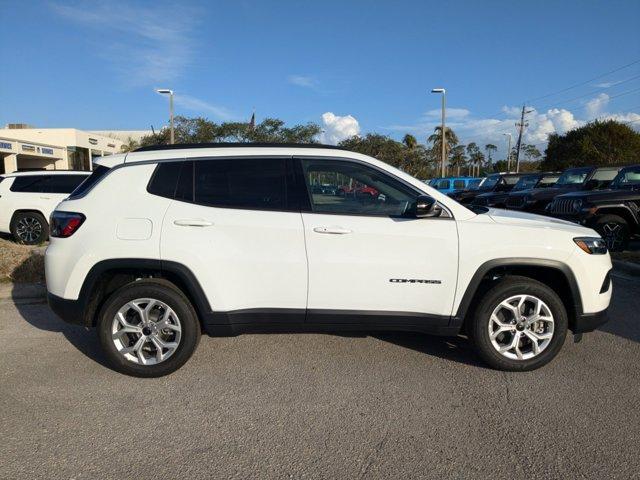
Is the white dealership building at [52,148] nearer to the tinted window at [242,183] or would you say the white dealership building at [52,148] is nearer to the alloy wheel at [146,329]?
the alloy wheel at [146,329]

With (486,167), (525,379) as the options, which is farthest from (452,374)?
(486,167)

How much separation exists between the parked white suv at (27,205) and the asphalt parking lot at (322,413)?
649 cm

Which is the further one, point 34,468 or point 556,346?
point 556,346

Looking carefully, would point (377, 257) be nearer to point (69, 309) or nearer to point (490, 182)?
point (69, 309)

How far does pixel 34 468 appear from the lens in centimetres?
266

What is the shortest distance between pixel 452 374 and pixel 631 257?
615 centimetres

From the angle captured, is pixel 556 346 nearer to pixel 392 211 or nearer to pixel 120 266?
pixel 392 211

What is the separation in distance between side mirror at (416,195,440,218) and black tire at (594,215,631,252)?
266 inches

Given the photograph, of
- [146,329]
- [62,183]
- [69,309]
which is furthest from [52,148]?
[146,329]

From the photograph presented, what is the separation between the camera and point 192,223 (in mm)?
3697

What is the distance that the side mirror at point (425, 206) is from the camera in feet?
11.8

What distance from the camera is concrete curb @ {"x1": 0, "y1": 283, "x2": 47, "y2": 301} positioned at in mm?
6105

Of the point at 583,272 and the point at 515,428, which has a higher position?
the point at 583,272

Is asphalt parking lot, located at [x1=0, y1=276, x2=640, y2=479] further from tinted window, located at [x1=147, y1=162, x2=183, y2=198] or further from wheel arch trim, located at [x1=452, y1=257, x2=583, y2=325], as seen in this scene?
tinted window, located at [x1=147, y1=162, x2=183, y2=198]
